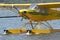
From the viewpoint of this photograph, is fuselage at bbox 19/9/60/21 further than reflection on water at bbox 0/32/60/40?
Yes

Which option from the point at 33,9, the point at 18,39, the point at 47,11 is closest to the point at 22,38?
the point at 18,39

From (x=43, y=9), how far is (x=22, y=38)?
657 mm

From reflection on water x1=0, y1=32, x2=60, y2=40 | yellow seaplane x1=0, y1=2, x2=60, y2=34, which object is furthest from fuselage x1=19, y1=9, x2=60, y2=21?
reflection on water x1=0, y1=32, x2=60, y2=40

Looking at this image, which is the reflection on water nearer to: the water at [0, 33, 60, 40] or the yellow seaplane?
the water at [0, 33, 60, 40]

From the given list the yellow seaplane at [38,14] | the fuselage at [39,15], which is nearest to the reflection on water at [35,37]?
the yellow seaplane at [38,14]

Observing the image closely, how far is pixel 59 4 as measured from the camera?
304cm

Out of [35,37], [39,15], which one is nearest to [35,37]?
[35,37]

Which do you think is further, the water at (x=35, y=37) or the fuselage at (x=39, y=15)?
the fuselage at (x=39, y=15)

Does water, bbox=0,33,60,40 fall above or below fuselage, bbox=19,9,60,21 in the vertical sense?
below

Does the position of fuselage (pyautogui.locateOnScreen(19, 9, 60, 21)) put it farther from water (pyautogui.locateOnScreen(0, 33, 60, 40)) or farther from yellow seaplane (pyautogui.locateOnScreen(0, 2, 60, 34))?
water (pyautogui.locateOnScreen(0, 33, 60, 40))

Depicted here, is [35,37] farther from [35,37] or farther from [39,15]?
[39,15]

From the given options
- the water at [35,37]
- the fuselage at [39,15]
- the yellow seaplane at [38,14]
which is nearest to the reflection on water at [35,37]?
the water at [35,37]

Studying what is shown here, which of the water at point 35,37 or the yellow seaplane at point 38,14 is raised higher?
the yellow seaplane at point 38,14

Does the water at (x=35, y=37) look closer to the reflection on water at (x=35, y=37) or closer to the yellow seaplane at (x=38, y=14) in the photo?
the reflection on water at (x=35, y=37)
